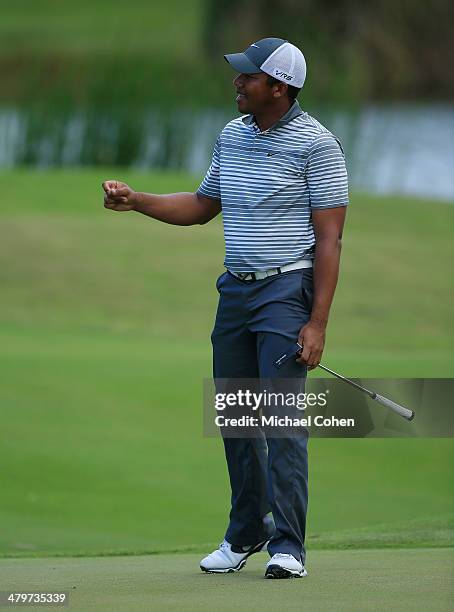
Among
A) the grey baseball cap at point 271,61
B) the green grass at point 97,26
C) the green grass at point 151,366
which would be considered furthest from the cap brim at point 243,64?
the green grass at point 97,26

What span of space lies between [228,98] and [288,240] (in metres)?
13.3

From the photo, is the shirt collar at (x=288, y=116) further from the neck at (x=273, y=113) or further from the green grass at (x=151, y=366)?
the green grass at (x=151, y=366)

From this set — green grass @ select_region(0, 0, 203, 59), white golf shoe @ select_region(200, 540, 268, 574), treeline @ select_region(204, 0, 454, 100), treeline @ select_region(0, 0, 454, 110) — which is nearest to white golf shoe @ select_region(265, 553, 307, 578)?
white golf shoe @ select_region(200, 540, 268, 574)

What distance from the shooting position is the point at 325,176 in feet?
11.9

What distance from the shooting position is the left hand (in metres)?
3.58

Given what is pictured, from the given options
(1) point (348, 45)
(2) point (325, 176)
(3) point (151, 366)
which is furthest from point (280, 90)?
(1) point (348, 45)

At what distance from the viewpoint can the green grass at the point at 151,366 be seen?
210 inches

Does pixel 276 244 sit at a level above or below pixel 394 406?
above

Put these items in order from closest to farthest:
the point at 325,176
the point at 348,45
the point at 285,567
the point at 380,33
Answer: the point at 285,567 → the point at 325,176 → the point at 348,45 → the point at 380,33

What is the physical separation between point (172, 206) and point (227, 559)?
0.89 meters

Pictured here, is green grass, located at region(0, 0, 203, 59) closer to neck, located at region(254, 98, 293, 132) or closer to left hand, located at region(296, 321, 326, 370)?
neck, located at region(254, 98, 293, 132)

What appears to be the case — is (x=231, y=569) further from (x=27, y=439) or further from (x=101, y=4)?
(x=101, y=4)

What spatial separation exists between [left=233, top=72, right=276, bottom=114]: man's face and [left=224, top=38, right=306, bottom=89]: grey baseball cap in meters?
0.02

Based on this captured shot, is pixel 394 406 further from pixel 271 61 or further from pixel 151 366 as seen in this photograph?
pixel 151 366
